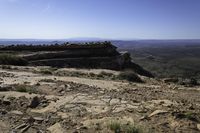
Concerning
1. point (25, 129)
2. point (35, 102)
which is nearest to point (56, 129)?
point (25, 129)

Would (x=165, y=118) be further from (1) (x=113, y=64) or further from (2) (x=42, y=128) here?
(1) (x=113, y=64)

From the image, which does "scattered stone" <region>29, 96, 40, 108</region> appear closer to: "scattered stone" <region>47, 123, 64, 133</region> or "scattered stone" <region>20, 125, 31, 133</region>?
"scattered stone" <region>20, 125, 31, 133</region>

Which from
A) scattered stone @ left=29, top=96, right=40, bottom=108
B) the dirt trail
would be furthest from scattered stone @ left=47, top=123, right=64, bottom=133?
scattered stone @ left=29, top=96, right=40, bottom=108

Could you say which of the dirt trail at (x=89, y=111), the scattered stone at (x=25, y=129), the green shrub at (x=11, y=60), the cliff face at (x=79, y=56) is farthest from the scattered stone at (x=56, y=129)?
the cliff face at (x=79, y=56)

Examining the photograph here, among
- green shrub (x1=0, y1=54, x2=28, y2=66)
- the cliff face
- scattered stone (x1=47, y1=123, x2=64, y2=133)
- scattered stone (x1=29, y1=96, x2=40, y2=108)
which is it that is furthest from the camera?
the cliff face

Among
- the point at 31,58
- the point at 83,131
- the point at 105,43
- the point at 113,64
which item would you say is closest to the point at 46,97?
the point at 83,131

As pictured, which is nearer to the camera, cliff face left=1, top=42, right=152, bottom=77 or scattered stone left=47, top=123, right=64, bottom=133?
scattered stone left=47, top=123, right=64, bottom=133

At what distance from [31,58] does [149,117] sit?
20558 mm

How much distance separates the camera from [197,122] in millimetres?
7660

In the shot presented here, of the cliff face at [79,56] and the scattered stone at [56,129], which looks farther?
the cliff face at [79,56]

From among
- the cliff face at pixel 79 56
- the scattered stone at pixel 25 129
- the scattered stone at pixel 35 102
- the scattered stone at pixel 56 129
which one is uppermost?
the scattered stone at pixel 35 102

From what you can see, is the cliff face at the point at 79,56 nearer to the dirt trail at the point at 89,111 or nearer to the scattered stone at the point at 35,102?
the dirt trail at the point at 89,111

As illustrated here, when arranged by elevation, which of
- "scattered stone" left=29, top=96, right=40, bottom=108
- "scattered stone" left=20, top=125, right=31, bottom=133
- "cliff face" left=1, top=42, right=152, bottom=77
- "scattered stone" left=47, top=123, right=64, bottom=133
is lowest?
"cliff face" left=1, top=42, right=152, bottom=77

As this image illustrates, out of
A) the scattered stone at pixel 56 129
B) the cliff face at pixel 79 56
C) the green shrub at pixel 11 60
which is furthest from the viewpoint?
the cliff face at pixel 79 56
